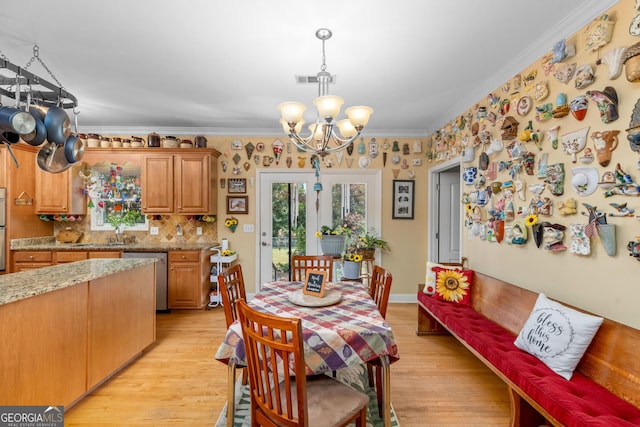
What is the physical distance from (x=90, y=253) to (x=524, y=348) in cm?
464

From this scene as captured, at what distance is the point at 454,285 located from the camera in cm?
309

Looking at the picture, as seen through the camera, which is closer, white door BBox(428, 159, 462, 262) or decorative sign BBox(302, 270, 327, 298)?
decorative sign BBox(302, 270, 327, 298)

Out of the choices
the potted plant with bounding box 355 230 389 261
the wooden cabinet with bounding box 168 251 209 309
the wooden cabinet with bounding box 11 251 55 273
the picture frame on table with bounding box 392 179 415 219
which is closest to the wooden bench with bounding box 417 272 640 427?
the potted plant with bounding box 355 230 389 261

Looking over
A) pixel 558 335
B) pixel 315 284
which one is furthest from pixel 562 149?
pixel 315 284

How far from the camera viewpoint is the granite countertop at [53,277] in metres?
1.70

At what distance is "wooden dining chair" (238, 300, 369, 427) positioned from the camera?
4.03 ft

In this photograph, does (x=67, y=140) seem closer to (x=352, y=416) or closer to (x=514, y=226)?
(x=352, y=416)

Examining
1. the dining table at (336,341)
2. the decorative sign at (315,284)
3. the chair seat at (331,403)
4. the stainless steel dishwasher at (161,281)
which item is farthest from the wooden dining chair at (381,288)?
the stainless steel dishwasher at (161,281)

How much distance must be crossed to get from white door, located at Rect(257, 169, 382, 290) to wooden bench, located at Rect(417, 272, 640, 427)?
95.2 inches

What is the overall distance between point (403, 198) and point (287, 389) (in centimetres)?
371

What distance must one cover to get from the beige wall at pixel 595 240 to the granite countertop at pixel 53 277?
3.23m

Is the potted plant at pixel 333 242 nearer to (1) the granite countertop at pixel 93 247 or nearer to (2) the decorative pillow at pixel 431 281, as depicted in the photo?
(2) the decorative pillow at pixel 431 281

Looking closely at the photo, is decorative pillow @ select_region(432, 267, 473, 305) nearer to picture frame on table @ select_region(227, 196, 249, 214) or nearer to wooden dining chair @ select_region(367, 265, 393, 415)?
wooden dining chair @ select_region(367, 265, 393, 415)

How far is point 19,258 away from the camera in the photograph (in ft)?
12.6
